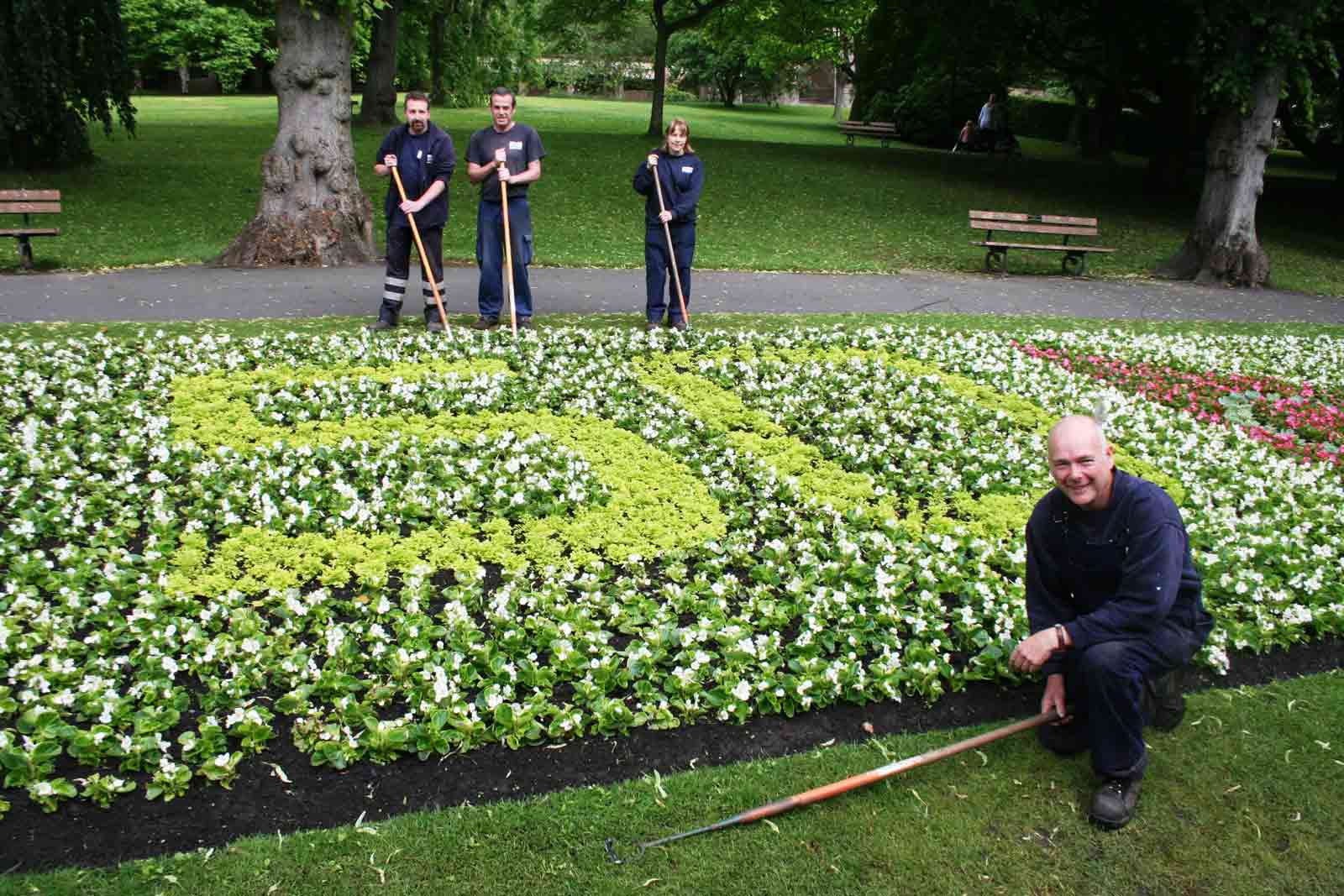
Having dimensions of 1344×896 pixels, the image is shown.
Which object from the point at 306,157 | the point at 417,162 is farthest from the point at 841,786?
the point at 306,157

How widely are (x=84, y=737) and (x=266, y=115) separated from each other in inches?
1530

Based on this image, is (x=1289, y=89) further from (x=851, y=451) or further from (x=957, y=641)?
(x=957, y=641)

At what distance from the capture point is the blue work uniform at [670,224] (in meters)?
11.6

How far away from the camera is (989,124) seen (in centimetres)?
3453

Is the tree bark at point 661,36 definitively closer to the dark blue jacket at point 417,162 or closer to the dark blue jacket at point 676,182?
the dark blue jacket at point 676,182

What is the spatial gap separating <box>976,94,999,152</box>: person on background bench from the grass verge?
32028 millimetres

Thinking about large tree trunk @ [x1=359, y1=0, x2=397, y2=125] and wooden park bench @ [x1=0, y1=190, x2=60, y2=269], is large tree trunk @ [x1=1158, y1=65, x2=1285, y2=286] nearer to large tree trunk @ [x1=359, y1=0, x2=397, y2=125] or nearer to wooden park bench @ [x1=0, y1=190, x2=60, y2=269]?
wooden park bench @ [x1=0, y1=190, x2=60, y2=269]

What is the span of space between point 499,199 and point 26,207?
7409 millimetres

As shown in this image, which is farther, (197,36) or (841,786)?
(197,36)

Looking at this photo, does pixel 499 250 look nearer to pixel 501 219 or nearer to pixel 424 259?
pixel 501 219

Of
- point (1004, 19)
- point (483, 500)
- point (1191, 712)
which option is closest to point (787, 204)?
point (1004, 19)

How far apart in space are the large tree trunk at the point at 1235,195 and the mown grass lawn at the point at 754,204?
1070 millimetres

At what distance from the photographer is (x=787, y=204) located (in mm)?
22734

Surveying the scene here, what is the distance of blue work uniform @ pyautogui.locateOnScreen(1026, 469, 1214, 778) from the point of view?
175 inches
